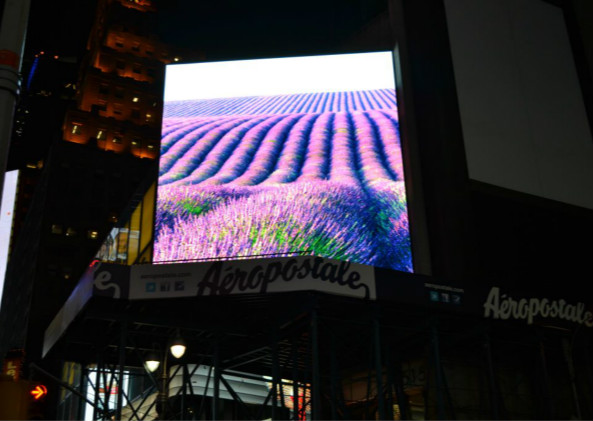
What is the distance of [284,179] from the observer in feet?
117

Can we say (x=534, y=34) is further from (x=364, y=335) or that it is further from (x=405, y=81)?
(x=364, y=335)

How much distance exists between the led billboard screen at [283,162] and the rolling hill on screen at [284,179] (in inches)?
2.2

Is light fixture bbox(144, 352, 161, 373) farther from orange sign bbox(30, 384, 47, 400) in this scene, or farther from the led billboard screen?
the led billboard screen

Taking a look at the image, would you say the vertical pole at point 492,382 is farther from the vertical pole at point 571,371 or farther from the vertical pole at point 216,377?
the vertical pole at point 216,377

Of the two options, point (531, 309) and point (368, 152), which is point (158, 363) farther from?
point (368, 152)

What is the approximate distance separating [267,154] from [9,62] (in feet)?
86.4

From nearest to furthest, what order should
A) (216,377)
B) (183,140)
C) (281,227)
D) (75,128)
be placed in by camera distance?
A: (216,377) < (281,227) < (183,140) < (75,128)

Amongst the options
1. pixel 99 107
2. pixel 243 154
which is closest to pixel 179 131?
pixel 243 154

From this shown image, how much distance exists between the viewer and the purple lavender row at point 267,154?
117ft

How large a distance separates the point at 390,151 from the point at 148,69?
67888mm

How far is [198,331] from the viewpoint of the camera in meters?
28.5

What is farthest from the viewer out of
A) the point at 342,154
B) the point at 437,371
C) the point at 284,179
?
the point at 342,154

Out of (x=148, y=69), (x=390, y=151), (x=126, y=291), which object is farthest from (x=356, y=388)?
(x=148, y=69)

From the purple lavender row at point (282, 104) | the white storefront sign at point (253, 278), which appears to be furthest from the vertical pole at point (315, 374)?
the purple lavender row at point (282, 104)
